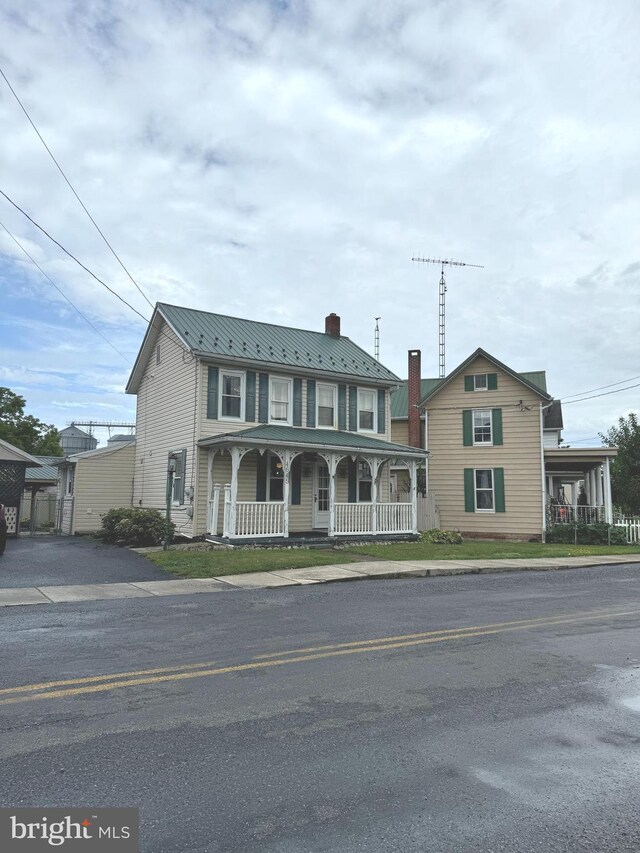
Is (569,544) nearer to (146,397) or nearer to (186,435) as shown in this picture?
(186,435)

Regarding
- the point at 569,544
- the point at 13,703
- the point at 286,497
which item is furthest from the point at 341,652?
the point at 569,544

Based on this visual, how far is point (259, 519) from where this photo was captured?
1922cm

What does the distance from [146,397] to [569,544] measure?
1765 cm

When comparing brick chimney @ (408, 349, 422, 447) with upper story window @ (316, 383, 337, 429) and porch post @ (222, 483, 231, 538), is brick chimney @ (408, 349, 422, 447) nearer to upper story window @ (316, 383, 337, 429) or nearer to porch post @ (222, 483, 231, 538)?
upper story window @ (316, 383, 337, 429)

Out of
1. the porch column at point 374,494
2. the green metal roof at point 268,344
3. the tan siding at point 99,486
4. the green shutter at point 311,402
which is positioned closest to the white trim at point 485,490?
the green metal roof at point 268,344

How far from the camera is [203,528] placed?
19.9 meters

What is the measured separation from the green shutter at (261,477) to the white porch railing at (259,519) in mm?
1381

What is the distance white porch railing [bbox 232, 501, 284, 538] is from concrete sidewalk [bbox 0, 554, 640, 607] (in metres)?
4.39

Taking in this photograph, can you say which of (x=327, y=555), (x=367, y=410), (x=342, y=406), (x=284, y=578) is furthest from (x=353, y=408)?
(x=284, y=578)

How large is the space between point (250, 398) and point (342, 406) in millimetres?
3982

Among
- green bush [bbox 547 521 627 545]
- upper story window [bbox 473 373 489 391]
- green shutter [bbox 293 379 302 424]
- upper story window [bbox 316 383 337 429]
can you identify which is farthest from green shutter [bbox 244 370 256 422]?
green bush [bbox 547 521 627 545]

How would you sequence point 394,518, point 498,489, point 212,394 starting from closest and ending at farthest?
point 212,394, point 394,518, point 498,489

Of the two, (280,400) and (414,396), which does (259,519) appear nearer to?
(280,400)

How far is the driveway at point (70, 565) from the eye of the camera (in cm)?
1262
